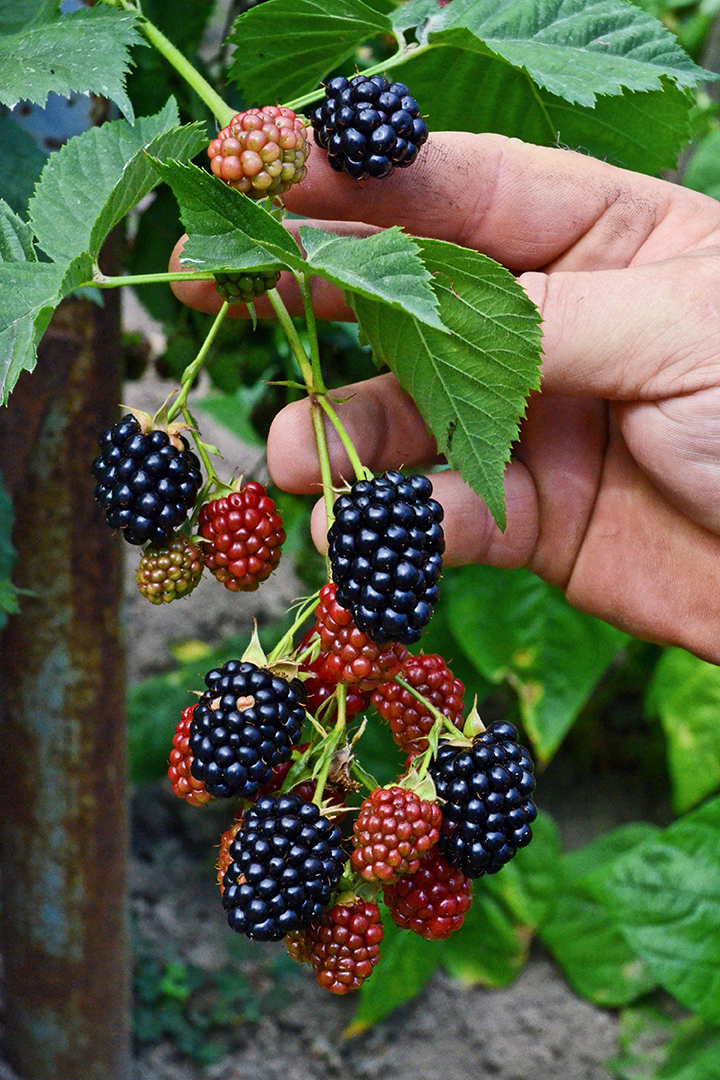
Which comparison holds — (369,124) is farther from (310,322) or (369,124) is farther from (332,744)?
(332,744)

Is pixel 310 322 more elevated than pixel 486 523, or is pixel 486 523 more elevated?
pixel 310 322

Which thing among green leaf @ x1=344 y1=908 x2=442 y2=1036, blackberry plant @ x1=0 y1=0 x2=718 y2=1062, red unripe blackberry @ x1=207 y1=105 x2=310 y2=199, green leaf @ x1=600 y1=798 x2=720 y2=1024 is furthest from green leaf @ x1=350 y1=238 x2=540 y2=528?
green leaf @ x1=344 y1=908 x2=442 y2=1036

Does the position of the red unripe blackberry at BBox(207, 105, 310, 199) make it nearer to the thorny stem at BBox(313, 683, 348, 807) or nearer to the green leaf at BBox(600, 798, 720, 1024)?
the thorny stem at BBox(313, 683, 348, 807)

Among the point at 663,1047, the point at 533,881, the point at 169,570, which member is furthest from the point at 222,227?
the point at 663,1047

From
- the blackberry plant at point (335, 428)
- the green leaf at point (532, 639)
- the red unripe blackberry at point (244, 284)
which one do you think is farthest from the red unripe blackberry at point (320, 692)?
the green leaf at point (532, 639)

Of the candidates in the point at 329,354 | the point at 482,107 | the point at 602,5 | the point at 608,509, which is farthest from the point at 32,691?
the point at 602,5

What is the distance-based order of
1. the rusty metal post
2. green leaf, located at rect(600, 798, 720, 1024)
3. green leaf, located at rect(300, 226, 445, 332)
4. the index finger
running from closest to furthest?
green leaf, located at rect(300, 226, 445, 332)
the index finger
the rusty metal post
green leaf, located at rect(600, 798, 720, 1024)

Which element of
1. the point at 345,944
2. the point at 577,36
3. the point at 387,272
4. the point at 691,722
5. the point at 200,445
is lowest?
the point at 691,722
